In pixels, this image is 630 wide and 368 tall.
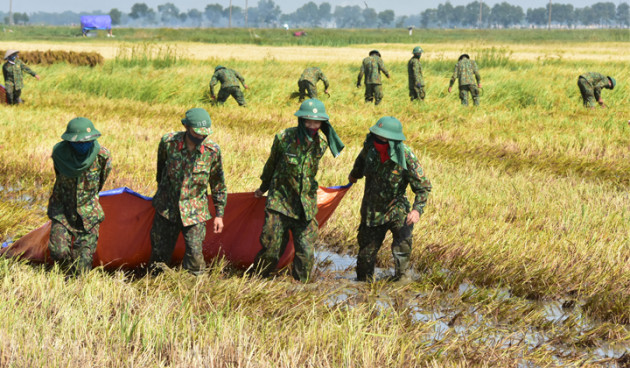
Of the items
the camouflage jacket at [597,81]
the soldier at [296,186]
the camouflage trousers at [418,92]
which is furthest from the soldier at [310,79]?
the soldier at [296,186]

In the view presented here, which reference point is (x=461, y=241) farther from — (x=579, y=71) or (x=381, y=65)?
(x=579, y=71)

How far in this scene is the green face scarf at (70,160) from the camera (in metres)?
4.33

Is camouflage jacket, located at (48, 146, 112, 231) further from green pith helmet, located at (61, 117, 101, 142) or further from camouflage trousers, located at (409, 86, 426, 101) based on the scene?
camouflage trousers, located at (409, 86, 426, 101)

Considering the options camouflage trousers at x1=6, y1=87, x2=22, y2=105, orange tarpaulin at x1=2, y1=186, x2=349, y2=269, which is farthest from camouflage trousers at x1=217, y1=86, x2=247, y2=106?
orange tarpaulin at x1=2, y1=186, x2=349, y2=269

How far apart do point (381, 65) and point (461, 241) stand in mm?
10428

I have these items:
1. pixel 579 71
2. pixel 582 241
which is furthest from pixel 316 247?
pixel 579 71

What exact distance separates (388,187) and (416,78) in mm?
11199

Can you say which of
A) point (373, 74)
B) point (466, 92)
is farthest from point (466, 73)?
point (373, 74)

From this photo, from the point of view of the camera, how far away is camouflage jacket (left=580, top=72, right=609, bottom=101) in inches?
581

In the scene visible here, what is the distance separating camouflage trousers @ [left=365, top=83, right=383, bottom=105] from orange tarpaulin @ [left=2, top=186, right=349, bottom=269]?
1072 centimetres

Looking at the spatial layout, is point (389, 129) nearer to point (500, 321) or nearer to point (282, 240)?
point (282, 240)

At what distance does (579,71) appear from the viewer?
2098 centimetres

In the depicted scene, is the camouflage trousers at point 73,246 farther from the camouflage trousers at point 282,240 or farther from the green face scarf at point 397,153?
the green face scarf at point 397,153

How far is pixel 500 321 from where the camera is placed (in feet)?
14.8
